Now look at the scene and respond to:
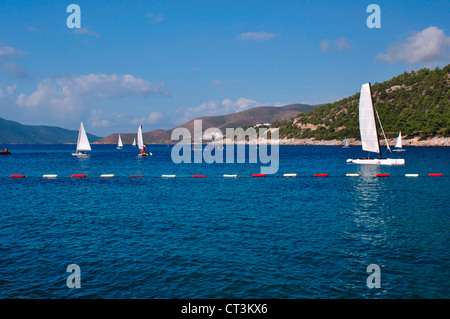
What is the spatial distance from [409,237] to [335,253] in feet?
26.7

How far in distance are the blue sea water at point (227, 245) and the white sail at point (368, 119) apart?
3978 centimetres

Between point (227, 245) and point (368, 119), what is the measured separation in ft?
245

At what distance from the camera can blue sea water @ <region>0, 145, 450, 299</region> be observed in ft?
62.5

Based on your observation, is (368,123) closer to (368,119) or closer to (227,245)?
(368,119)

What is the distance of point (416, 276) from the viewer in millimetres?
20266

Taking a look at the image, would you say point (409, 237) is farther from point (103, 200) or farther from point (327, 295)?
point (103, 200)

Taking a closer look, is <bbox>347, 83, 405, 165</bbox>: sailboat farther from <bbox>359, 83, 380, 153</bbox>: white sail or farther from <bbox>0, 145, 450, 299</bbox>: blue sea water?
<bbox>0, 145, 450, 299</bbox>: blue sea water

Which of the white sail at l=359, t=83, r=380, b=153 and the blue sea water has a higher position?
the white sail at l=359, t=83, r=380, b=153

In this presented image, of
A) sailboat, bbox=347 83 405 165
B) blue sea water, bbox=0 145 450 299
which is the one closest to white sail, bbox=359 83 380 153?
sailboat, bbox=347 83 405 165

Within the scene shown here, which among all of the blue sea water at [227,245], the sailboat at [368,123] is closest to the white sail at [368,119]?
the sailboat at [368,123]

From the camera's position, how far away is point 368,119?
89.7 meters

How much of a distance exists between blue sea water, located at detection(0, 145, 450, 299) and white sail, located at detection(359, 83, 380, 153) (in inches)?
1566

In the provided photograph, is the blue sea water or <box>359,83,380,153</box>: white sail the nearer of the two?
the blue sea water

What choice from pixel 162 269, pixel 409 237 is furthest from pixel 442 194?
pixel 162 269
